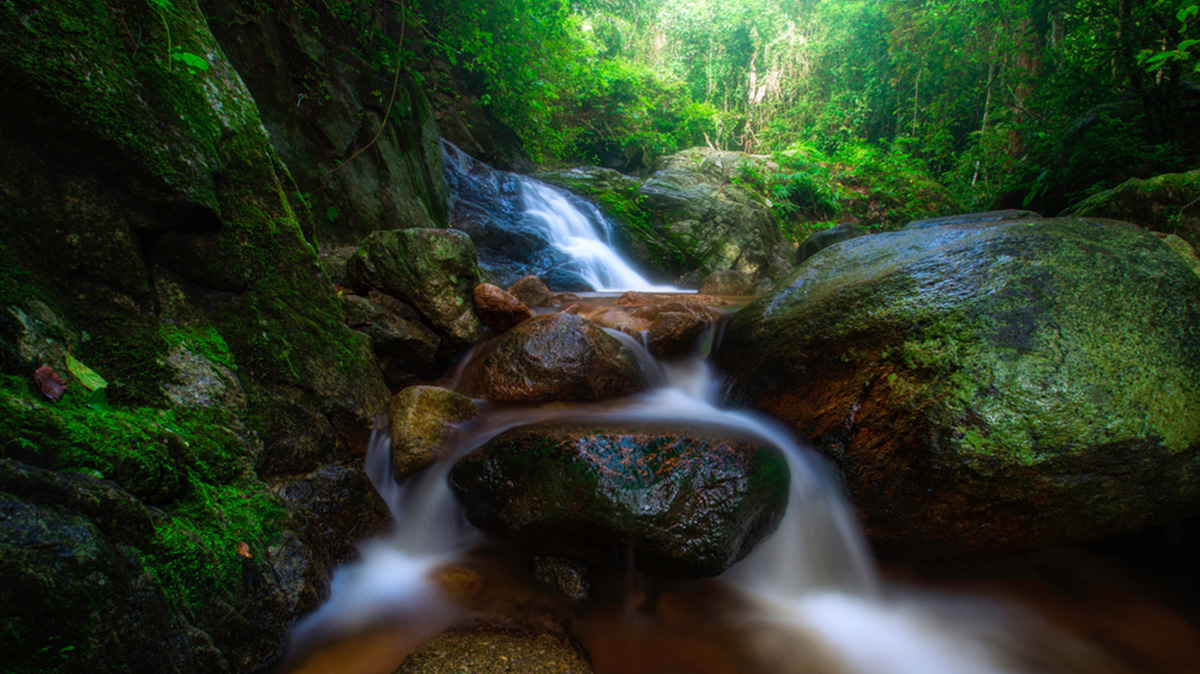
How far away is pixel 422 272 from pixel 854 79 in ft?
63.9

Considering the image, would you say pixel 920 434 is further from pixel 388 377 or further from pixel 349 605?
pixel 388 377

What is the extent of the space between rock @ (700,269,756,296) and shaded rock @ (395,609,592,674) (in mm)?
7048

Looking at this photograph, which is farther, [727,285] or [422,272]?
[727,285]

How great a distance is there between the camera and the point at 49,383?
60.8 inches

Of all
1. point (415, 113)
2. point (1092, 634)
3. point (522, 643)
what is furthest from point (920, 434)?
point (415, 113)

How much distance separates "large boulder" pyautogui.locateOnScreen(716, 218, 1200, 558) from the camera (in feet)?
7.57

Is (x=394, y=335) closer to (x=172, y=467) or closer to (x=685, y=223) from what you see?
(x=172, y=467)

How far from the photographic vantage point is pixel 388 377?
3.95 meters

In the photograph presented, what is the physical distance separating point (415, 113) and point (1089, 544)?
877cm

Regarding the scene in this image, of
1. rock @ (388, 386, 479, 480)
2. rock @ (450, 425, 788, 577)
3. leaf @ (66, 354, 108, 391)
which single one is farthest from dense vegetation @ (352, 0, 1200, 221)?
rock @ (450, 425, 788, 577)

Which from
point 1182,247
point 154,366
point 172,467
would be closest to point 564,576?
point 172,467

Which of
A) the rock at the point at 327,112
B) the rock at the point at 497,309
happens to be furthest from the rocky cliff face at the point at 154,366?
the rock at the point at 327,112

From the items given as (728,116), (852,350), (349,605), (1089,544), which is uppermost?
(728,116)

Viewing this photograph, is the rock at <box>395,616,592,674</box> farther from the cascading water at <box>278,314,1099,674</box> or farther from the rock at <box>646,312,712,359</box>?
the rock at <box>646,312,712,359</box>
